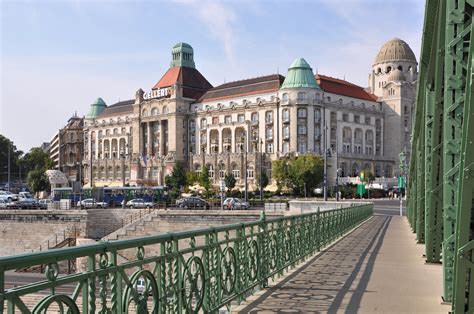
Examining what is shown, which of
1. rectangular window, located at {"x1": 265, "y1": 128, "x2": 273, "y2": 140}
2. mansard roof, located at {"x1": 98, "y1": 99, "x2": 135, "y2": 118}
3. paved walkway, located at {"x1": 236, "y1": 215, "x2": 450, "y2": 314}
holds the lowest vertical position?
paved walkway, located at {"x1": 236, "y1": 215, "x2": 450, "y2": 314}

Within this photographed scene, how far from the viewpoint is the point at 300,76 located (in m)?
104

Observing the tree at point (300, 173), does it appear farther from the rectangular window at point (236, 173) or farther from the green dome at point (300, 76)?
the green dome at point (300, 76)

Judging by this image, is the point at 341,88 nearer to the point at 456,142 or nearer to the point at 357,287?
the point at 357,287

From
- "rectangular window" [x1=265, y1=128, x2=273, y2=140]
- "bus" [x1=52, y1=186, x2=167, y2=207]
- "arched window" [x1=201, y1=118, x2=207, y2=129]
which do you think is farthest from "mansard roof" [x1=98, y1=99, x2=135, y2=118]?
"bus" [x1=52, y1=186, x2=167, y2=207]

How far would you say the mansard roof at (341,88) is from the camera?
10994 centimetres

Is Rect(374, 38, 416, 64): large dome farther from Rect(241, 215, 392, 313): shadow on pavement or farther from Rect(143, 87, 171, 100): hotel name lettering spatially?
Rect(241, 215, 392, 313): shadow on pavement

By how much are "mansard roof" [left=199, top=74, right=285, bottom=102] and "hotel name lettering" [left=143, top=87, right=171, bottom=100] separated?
23.6 feet

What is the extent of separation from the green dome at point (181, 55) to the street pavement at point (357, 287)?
11383 centimetres

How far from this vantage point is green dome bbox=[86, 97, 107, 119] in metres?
147

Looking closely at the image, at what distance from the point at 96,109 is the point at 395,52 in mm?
75854

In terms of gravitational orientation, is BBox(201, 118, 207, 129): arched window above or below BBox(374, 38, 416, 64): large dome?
below

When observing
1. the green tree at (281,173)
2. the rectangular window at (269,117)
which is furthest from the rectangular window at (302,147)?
the green tree at (281,173)

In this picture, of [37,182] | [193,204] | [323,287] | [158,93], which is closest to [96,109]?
[158,93]

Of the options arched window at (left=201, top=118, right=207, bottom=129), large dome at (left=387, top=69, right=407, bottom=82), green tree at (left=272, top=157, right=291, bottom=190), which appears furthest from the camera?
large dome at (left=387, top=69, right=407, bottom=82)
